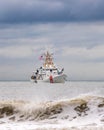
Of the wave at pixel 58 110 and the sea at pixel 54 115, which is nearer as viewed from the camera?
the sea at pixel 54 115

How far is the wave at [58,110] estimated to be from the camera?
3350 cm

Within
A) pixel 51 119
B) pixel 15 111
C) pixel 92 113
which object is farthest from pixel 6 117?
pixel 92 113

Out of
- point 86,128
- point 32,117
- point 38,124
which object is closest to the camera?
point 86,128

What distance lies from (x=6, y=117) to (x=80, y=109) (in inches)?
209

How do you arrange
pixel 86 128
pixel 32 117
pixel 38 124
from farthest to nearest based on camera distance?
pixel 32 117 < pixel 38 124 < pixel 86 128

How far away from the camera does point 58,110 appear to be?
35062 millimetres

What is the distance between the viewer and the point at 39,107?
A: 117 feet

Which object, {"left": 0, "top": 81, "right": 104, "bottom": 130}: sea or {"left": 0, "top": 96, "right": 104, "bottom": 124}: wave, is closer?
{"left": 0, "top": 81, "right": 104, "bottom": 130}: sea

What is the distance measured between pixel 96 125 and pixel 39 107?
6.61 meters

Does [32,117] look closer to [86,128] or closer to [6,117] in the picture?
[6,117]

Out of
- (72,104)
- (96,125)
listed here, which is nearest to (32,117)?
(72,104)

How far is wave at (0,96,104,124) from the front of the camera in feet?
110

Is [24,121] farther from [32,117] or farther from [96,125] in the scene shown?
[96,125]

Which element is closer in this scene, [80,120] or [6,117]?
[80,120]
